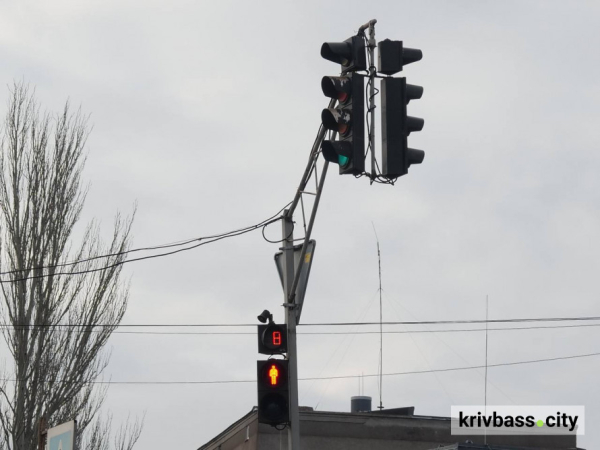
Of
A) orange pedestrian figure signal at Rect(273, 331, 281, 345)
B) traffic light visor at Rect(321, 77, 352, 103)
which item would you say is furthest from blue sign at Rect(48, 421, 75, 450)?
orange pedestrian figure signal at Rect(273, 331, 281, 345)

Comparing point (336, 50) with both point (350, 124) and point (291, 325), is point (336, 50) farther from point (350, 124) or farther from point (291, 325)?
point (291, 325)

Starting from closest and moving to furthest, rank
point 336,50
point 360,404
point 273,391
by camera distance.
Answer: point 336,50, point 273,391, point 360,404

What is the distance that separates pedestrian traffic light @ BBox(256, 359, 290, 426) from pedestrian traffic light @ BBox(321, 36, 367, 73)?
15.0 feet

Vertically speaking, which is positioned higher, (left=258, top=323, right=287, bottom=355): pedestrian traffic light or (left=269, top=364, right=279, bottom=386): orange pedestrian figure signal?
(left=258, top=323, right=287, bottom=355): pedestrian traffic light

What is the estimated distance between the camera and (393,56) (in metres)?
9.77

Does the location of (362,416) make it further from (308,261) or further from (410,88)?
(410,88)

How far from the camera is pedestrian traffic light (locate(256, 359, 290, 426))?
12.6 m

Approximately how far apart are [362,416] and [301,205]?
Answer: 13.1m

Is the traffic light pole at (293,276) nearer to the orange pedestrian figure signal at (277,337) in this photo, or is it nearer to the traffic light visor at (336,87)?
the orange pedestrian figure signal at (277,337)

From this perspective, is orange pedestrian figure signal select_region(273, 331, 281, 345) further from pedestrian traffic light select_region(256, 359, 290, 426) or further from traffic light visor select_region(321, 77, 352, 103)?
traffic light visor select_region(321, 77, 352, 103)

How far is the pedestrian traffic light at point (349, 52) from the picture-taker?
9930 mm

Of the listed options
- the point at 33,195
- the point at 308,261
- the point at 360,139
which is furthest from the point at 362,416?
the point at 360,139

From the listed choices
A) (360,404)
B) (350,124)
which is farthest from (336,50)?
(360,404)

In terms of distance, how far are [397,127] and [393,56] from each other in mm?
854
